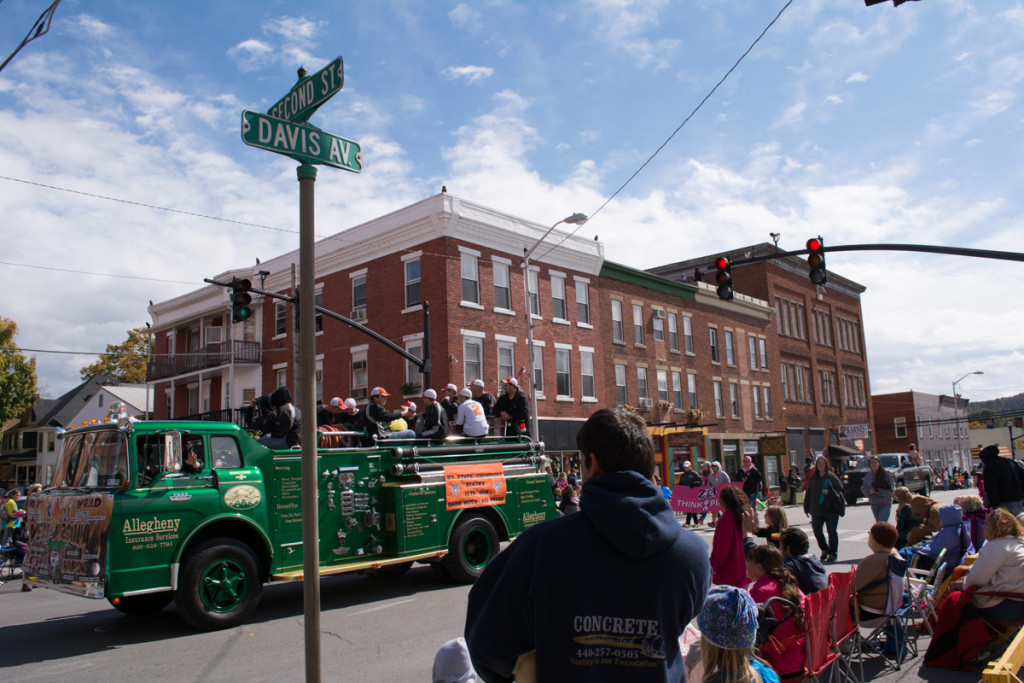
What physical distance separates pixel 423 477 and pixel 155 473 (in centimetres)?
370

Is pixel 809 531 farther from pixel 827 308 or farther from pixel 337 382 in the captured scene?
pixel 827 308

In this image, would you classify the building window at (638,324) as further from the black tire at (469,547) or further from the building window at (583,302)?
the black tire at (469,547)

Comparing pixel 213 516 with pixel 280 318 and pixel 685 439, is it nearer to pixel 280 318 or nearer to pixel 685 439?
pixel 280 318

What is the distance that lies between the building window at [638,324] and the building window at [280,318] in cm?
1583

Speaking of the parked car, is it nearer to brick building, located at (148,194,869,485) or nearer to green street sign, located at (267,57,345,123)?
brick building, located at (148,194,869,485)

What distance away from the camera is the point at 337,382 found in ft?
102

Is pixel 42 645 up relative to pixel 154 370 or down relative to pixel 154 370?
down

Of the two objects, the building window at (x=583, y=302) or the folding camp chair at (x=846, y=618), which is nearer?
the folding camp chair at (x=846, y=618)

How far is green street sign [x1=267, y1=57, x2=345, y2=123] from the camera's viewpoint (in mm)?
3760

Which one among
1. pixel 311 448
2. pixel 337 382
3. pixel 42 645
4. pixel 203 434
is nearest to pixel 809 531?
pixel 203 434

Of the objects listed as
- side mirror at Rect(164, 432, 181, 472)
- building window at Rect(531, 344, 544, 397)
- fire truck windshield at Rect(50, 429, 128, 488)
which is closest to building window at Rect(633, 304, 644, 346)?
building window at Rect(531, 344, 544, 397)

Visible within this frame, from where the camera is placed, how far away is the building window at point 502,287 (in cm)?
2975

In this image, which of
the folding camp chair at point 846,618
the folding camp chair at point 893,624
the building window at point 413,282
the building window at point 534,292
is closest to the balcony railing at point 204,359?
the building window at point 413,282

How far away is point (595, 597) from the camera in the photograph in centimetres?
229
